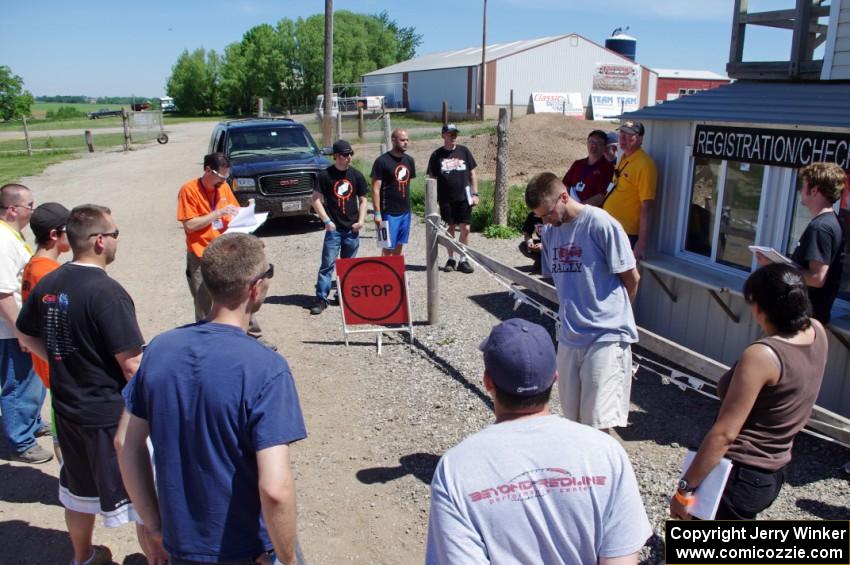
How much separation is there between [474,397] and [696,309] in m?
2.60

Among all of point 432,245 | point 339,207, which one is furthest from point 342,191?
point 432,245

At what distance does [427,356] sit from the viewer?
674cm

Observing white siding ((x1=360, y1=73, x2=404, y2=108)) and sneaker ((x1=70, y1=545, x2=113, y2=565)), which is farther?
white siding ((x1=360, y1=73, x2=404, y2=108))

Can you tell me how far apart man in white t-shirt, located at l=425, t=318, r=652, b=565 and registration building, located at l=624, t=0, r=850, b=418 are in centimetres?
410

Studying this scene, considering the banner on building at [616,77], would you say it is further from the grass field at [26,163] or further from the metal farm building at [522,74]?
the grass field at [26,163]

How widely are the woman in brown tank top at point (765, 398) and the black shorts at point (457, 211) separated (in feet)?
22.8

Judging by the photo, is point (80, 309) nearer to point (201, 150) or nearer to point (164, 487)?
point (164, 487)

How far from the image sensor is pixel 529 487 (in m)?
1.70

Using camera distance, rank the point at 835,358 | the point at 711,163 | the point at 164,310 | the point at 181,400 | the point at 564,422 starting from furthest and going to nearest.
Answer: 1. the point at 164,310
2. the point at 711,163
3. the point at 835,358
4. the point at 181,400
5. the point at 564,422

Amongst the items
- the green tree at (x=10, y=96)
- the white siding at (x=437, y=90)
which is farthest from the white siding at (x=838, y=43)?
the green tree at (x=10, y=96)

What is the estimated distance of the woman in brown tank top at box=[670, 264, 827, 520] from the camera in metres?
2.60

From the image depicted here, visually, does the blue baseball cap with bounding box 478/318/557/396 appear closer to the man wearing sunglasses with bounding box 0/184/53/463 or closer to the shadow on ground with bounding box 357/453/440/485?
the shadow on ground with bounding box 357/453/440/485

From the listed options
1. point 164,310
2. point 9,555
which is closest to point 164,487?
point 9,555

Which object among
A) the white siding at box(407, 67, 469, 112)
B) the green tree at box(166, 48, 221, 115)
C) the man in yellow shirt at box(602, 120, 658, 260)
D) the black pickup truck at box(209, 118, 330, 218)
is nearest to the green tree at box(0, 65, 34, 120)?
the green tree at box(166, 48, 221, 115)
